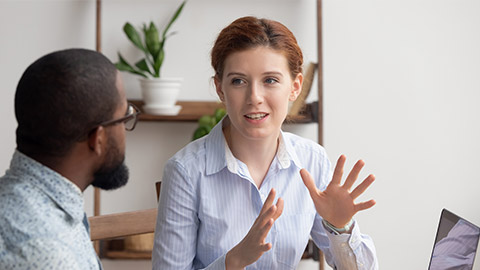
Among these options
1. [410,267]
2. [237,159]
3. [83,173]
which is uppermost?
[83,173]

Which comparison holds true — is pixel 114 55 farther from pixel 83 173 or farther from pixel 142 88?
pixel 83 173

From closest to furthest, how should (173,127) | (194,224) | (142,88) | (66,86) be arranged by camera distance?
(66,86) < (194,224) < (142,88) < (173,127)

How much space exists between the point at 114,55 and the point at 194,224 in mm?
1612

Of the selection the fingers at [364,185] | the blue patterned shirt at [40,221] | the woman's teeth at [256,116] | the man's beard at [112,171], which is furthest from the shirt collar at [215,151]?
the blue patterned shirt at [40,221]

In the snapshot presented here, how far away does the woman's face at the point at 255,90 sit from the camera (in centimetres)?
160

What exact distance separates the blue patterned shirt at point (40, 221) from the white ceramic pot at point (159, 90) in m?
1.83

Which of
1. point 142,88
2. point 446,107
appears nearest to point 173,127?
point 142,88

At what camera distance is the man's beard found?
1.10m

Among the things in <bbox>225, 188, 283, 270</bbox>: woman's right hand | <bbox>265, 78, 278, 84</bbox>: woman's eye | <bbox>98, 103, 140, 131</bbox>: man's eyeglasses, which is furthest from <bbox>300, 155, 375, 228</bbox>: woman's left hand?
<bbox>98, 103, 140, 131</bbox>: man's eyeglasses

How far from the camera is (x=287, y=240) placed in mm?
1679

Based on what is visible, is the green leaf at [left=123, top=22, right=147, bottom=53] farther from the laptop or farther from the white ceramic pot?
the laptop

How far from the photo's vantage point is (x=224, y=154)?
1.68 m

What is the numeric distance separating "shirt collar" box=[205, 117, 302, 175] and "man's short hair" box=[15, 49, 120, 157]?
0.64 meters

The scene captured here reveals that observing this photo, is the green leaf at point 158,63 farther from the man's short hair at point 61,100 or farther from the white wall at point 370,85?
the man's short hair at point 61,100
